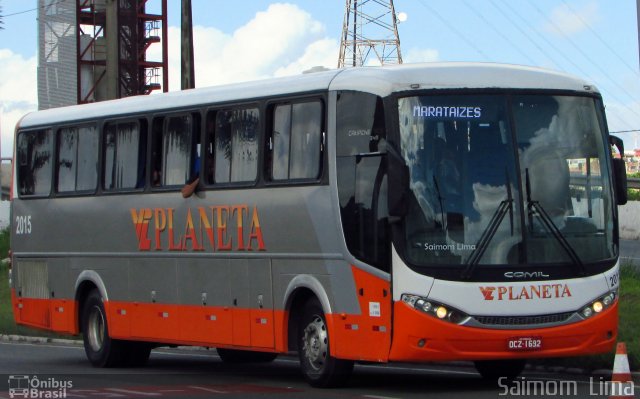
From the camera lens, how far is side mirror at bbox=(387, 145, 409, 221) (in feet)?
47.0

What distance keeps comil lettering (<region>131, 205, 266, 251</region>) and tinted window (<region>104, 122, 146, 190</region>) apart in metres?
0.53

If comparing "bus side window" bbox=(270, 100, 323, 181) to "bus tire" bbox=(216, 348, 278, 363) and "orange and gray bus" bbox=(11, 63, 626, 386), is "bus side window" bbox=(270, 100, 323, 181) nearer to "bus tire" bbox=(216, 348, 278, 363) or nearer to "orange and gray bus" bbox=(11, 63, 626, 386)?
"orange and gray bus" bbox=(11, 63, 626, 386)

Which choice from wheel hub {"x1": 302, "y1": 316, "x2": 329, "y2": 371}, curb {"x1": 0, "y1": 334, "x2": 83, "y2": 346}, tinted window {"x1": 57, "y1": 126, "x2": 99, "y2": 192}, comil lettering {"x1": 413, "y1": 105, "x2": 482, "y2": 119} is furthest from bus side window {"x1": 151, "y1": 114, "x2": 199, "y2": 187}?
curb {"x1": 0, "y1": 334, "x2": 83, "y2": 346}

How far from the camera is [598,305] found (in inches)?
590

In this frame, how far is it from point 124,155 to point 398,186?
22.2ft

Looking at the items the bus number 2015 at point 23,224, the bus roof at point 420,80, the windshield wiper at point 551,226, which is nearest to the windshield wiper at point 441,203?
the windshield wiper at point 551,226

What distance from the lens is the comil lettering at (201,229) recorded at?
1717cm

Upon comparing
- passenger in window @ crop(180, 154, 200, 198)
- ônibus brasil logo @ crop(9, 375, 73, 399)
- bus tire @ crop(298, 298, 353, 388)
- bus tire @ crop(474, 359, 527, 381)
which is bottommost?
ônibus brasil logo @ crop(9, 375, 73, 399)

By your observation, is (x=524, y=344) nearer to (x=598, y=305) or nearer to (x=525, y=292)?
(x=525, y=292)

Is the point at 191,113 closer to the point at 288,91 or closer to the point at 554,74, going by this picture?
the point at 288,91

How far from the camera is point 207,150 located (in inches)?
711

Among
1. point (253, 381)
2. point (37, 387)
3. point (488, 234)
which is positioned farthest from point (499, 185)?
point (37, 387)

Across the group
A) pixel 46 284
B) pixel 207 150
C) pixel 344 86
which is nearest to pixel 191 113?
pixel 207 150

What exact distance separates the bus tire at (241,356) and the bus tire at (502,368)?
4.85m
